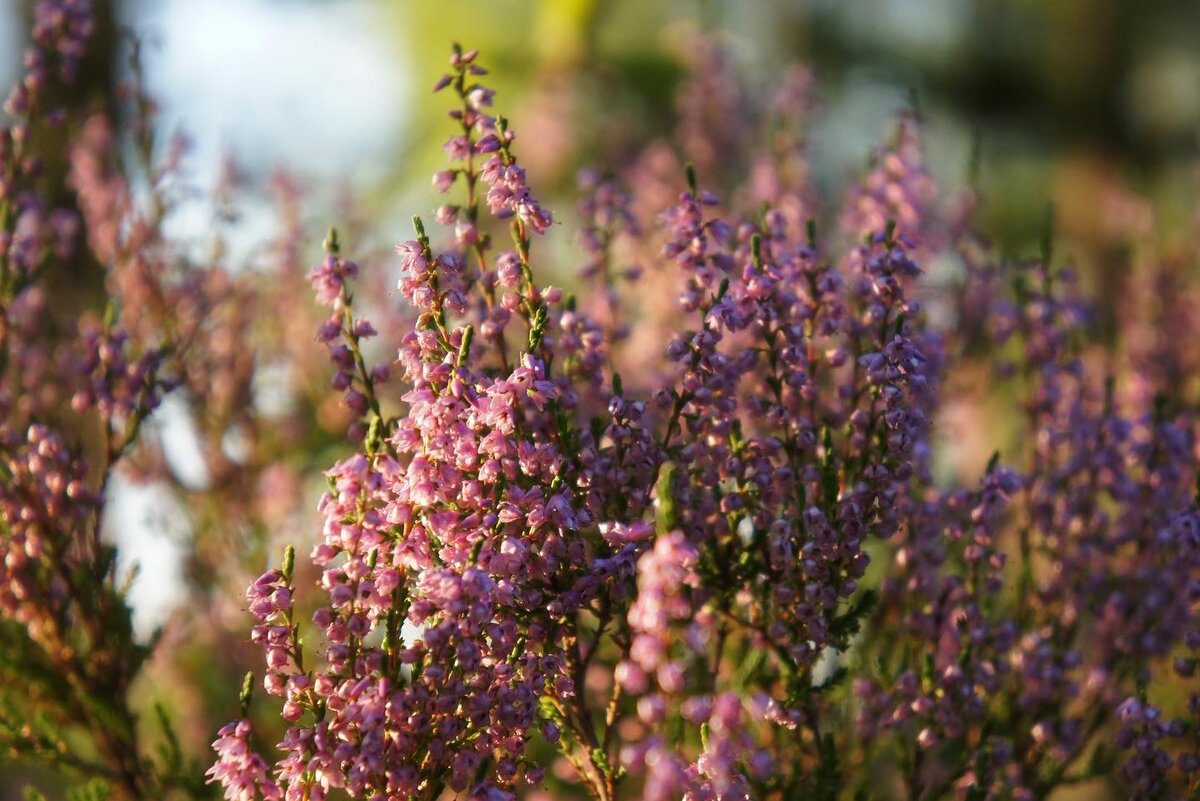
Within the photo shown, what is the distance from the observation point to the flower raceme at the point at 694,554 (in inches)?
91.8

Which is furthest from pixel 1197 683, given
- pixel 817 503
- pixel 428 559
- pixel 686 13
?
pixel 686 13

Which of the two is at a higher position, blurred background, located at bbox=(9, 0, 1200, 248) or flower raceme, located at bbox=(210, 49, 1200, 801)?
blurred background, located at bbox=(9, 0, 1200, 248)

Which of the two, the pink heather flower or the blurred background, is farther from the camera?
the blurred background

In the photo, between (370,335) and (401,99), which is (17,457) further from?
(401,99)

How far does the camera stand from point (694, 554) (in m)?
1.90

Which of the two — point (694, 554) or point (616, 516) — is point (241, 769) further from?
point (694, 554)

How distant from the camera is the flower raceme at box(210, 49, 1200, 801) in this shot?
2332 mm

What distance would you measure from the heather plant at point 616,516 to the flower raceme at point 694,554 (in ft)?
0.04

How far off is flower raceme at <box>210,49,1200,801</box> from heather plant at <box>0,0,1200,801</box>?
0.5 inches

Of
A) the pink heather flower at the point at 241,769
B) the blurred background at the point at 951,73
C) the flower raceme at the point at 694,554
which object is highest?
the blurred background at the point at 951,73

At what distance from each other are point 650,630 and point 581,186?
2.11 meters

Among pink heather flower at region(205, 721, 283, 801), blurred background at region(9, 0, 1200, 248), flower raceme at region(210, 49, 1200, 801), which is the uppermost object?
blurred background at region(9, 0, 1200, 248)

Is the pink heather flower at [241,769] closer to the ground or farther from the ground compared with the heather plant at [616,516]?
closer to the ground

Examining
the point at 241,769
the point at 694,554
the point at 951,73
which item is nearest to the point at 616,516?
the point at 694,554
